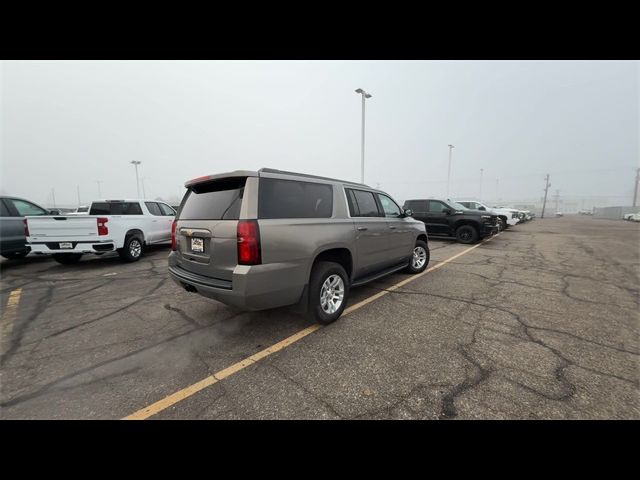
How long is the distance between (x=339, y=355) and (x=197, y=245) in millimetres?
2056

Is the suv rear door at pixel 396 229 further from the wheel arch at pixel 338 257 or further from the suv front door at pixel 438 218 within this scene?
the suv front door at pixel 438 218

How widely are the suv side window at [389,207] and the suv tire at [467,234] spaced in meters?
6.84

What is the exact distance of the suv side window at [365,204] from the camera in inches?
167

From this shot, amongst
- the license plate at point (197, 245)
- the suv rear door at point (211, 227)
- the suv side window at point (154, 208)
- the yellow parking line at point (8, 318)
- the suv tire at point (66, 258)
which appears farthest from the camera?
the suv side window at point (154, 208)

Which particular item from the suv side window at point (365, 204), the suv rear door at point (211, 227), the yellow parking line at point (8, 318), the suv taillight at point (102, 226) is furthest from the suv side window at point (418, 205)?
the yellow parking line at point (8, 318)

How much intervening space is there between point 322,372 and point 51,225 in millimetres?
7416

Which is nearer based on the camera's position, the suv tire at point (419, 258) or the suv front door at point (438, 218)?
the suv tire at point (419, 258)

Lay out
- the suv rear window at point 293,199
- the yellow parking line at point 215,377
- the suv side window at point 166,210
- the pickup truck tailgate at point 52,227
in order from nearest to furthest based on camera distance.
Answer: the yellow parking line at point 215,377 → the suv rear window at point 293,199 → the pickup truck tailgate at point 52,227 → the suv side window at point 166,210

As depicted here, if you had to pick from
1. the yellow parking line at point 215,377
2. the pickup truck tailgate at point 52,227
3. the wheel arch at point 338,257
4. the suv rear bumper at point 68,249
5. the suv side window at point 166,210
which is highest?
the suv side window at point 166,210

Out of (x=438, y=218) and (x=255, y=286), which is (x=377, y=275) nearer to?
(x=255, y=286)

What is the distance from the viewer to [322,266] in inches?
135

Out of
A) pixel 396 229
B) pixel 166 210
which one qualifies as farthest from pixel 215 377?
pixel 166 210
